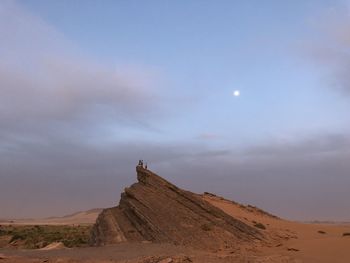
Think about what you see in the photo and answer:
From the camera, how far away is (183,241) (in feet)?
91.6

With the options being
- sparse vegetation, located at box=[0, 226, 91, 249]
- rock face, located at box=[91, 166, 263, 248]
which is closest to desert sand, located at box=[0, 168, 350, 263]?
rock face, located at box=[91, 166, 263, 248]

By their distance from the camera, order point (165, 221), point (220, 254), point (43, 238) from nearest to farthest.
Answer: point (220, 254)
point (165, 221)
point (43, 238)

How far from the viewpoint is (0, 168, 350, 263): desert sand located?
2264 centimetres

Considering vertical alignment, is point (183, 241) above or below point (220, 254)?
above

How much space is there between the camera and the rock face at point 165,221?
2819 cm

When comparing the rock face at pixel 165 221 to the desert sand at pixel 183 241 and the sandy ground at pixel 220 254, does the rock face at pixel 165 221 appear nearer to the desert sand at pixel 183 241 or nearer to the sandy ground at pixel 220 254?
the desert sand at pixel 183 241

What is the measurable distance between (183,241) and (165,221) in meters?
3.01

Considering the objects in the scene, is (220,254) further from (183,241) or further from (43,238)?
(43,238)

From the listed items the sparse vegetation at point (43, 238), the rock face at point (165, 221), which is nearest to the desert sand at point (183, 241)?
the rock face at point (165, 221)

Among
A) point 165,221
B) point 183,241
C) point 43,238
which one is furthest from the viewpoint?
point 43,238

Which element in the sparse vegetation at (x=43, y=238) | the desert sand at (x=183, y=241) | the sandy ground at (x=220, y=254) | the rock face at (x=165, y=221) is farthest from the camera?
the sparse vegetation at (x=43, y=238)

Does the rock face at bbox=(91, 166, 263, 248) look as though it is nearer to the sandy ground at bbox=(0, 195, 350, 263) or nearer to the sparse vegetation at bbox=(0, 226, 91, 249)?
the sandy ground at bbox=(0, 195, 350, 263)

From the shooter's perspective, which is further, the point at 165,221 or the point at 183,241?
the point at 165,221

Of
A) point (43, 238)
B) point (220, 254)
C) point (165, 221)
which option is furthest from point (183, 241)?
point (43, 238)
